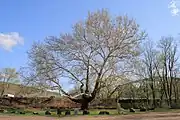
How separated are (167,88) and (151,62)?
661 cm

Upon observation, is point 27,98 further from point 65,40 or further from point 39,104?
point 65,40

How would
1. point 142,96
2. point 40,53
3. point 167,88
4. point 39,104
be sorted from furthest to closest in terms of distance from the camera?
point 142,96 < point 167,88 < point 39,104 < point 40,53

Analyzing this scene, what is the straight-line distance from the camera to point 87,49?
142 feet

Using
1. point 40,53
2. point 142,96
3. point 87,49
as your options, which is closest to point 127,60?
point 87,49

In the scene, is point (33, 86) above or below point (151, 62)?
below

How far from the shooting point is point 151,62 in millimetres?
67938

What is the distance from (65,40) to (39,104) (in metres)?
20.0

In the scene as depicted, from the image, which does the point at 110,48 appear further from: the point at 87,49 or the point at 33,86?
the point at 33,86

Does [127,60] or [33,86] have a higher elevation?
[127,60]

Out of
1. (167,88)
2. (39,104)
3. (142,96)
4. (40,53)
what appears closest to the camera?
(40,53)

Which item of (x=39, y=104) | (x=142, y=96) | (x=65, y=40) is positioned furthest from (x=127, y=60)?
(x=142, y=96)

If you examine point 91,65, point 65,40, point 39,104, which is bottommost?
point 39,104

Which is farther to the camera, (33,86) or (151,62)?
(151,62)

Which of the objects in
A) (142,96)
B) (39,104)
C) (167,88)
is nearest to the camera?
(39,104)
